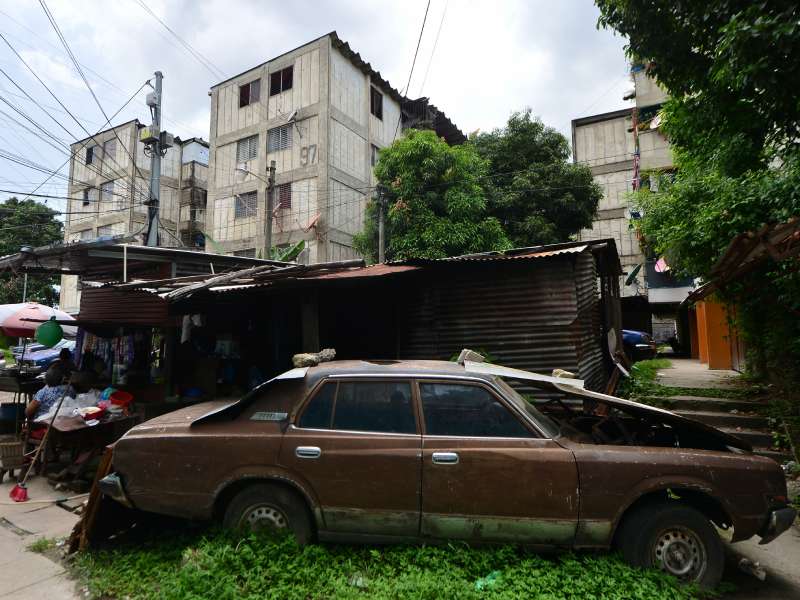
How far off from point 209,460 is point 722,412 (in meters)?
7.60

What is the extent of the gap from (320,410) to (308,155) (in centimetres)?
1831

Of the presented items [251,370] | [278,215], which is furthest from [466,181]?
[251,370]

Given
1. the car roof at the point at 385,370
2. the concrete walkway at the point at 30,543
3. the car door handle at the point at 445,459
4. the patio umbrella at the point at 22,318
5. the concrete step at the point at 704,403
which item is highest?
the patio umbrella at the point at 22,318

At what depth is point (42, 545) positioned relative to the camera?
4145 mm

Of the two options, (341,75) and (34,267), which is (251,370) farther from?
(341,75)

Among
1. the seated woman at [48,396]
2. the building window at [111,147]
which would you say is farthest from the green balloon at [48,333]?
the building window at [111,147]

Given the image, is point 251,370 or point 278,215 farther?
point 278,215

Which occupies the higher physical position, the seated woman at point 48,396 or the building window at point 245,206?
the building window at point 245,206

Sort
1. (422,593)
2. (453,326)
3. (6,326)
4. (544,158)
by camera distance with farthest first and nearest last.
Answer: (544,158)
(6,326)
(453,326)
(422,593)

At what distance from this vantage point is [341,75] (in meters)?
21.0

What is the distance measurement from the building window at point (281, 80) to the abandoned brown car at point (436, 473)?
20777mm

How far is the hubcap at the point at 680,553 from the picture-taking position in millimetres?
3291

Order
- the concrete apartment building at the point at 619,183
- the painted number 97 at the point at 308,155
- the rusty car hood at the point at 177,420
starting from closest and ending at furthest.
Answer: the rusty car hood at the point at 177,420 < the painted number 97 at the point at 308,155 < the concrete apartment building at the point at 619,183

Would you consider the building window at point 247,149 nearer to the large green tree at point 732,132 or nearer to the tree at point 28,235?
the tree at point 28,235
